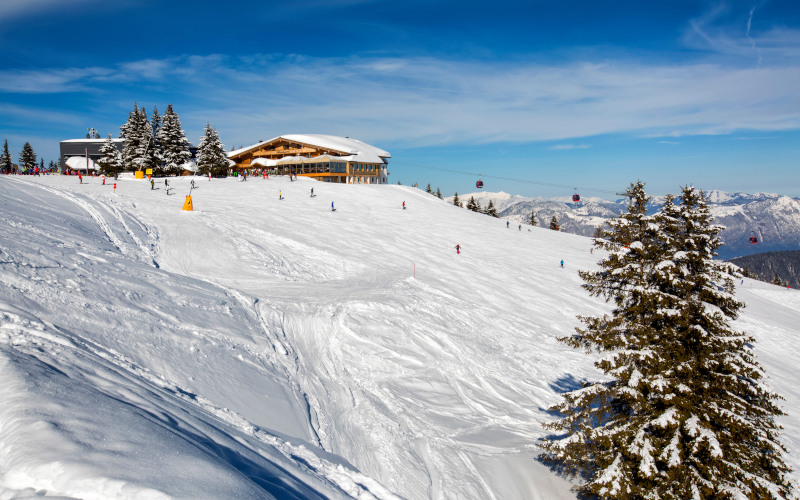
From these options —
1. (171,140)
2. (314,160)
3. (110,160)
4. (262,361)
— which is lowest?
(262,361)

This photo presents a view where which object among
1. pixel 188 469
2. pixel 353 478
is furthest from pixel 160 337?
pixel 188 469

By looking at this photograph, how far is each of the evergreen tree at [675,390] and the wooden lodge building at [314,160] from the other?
70.3 meters

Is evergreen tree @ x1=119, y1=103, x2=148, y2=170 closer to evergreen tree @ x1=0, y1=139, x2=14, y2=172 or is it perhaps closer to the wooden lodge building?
the wooden lodge building

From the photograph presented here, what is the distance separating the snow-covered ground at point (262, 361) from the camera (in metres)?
4.57

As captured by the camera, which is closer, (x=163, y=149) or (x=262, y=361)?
(x=262, y=361)

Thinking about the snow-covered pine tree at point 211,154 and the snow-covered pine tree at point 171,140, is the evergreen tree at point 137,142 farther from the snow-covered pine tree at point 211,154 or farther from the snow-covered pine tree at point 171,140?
the snow-covered pine tree at point 211,154

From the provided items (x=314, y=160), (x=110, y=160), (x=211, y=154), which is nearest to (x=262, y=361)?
(x=211, y=154)

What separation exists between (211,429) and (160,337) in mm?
4580

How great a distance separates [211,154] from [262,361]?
5847 centimetres

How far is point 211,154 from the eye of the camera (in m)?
61.6

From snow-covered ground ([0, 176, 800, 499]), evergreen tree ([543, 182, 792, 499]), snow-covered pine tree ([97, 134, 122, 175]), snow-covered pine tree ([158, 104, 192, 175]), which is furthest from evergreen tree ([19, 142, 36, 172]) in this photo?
evergreen tree ([543, 182, 792, 499])

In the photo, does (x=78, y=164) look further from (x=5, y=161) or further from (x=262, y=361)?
(x=262, y=361)

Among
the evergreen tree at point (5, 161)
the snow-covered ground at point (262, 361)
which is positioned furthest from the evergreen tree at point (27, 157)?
the snow-covered ground at point (262, 361)

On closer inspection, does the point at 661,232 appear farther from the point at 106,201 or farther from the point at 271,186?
the point at 271,186
